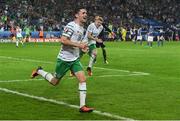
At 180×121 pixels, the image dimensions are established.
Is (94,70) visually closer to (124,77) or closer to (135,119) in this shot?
(124,77)

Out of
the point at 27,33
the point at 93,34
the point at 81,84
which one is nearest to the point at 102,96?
the point at 81,84

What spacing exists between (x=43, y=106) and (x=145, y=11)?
192 feet

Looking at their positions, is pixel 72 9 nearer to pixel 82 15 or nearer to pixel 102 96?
pixel 102 96

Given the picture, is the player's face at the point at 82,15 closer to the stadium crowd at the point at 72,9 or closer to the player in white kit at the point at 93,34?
the player in white kit at the point at 93,34

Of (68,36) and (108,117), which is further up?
(68,36)

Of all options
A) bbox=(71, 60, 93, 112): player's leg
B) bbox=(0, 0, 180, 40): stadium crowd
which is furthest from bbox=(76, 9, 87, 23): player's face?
bbox=(0, 0, 180, 40): stadium crowd

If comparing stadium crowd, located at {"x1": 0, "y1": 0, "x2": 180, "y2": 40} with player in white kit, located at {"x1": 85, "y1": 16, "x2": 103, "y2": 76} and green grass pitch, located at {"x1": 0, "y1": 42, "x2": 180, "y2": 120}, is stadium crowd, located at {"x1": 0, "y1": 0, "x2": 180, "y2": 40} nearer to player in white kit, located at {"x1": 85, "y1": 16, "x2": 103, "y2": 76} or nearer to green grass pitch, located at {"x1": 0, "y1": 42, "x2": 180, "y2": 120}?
player in white kit, located at {"x1": 85, "y1": 16, "x2": 103, "y2": 76}

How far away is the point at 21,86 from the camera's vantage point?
15367 mm

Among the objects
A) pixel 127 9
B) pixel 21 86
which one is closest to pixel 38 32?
pixel 127 9

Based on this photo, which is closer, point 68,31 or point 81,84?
point 81,84

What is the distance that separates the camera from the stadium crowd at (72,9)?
5741 cm

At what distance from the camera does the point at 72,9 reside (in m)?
62.4

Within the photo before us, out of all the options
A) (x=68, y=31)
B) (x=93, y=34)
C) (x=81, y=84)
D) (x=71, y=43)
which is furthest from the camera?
(x=93, y=34)

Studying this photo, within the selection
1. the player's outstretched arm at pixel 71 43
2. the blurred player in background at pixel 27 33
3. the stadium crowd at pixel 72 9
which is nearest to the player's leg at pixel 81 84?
the player's outstretched arm at pixel 71 43
